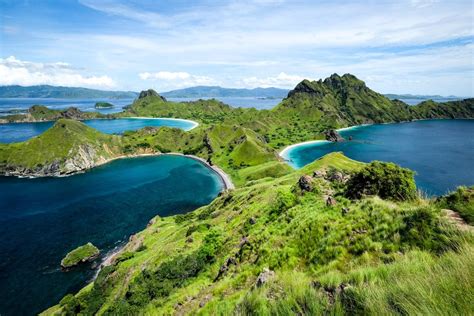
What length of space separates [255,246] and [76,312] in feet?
134

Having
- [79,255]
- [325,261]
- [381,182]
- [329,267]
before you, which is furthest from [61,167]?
[329,267]

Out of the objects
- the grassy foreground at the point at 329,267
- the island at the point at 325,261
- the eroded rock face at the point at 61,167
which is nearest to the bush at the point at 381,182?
the island at the point at 325,261

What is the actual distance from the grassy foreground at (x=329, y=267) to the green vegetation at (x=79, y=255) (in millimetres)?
24496

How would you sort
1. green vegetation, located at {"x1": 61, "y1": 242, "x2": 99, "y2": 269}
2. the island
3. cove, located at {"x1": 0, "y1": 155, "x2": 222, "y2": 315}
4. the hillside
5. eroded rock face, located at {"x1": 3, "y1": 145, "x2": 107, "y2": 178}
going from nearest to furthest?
the island
cove, located at {"x1": 0, "y1": 155, "x2": 222, "y2": 315}
green vegetation, located at {"x1": 61, "y1": 242, "x2": 99, "y2": 269}
eroded rock face, located at {"x1": 3, "y1": 145, "x2": 107, "y2": 178}
the hillside

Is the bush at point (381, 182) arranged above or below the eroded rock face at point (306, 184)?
above

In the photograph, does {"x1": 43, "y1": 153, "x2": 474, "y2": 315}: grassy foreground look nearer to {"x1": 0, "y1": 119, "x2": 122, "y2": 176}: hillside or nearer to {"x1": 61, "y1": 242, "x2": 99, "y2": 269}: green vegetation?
{"x1": 61, "y1": 242, "x2": 99, "y2": 269}: green vegetation

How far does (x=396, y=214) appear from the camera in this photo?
1549 cm

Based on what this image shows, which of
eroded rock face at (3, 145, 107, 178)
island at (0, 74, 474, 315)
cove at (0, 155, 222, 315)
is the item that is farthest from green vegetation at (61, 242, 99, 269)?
eroded rock face at (3, 145, 107, 178)

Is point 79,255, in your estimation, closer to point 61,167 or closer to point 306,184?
point 306,184

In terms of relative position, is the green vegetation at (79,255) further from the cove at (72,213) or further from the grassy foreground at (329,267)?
the grassy foreground at (329,267)

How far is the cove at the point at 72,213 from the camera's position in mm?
65688

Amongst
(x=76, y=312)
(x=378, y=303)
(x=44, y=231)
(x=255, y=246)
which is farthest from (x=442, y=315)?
(x=44, y=231)

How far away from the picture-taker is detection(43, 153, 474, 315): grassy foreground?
234 inches

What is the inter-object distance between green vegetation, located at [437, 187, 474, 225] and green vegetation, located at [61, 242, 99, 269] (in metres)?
81.2
